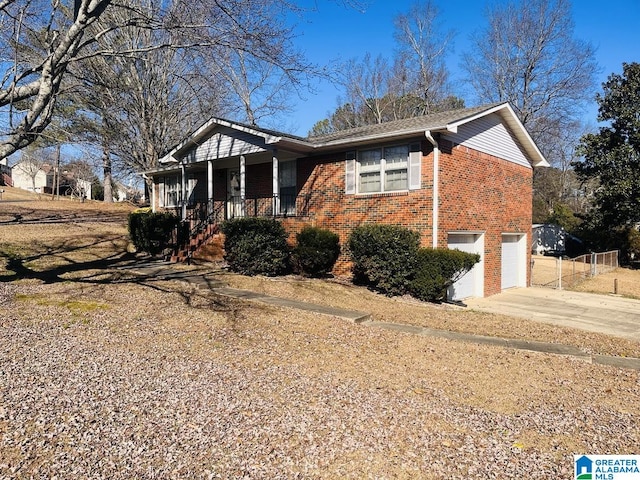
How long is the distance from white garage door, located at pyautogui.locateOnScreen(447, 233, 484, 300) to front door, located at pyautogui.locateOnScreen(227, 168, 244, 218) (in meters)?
8.73

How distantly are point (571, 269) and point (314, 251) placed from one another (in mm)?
14049

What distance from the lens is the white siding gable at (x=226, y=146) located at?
14680 mm

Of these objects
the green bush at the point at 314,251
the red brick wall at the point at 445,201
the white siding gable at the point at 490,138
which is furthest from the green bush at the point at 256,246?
the white siding gable at the point at 490,138

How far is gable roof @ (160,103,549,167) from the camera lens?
12016mm

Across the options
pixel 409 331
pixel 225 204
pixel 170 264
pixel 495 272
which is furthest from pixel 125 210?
pixel 409 331

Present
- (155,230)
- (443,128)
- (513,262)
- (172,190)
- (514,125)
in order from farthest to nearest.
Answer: (172,190) → (513,262) → (155,230) → (514,125) → (443,128)

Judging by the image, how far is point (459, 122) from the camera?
38.6 feet

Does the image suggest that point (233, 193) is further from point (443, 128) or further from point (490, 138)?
point (490, 138)

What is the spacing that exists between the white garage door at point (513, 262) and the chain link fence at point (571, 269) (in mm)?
1140

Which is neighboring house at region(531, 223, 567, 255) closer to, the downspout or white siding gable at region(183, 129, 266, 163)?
the downspout

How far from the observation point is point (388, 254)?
11.4 m

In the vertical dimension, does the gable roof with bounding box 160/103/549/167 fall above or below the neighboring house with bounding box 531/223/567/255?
above

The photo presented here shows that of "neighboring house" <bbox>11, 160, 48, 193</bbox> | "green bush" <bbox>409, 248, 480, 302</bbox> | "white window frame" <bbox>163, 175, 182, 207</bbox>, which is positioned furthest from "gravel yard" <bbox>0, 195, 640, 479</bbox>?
"neighboring house" <bbox>11, 160, 48, 193</bbox>

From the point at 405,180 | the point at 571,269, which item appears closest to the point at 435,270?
the point at 405,180
